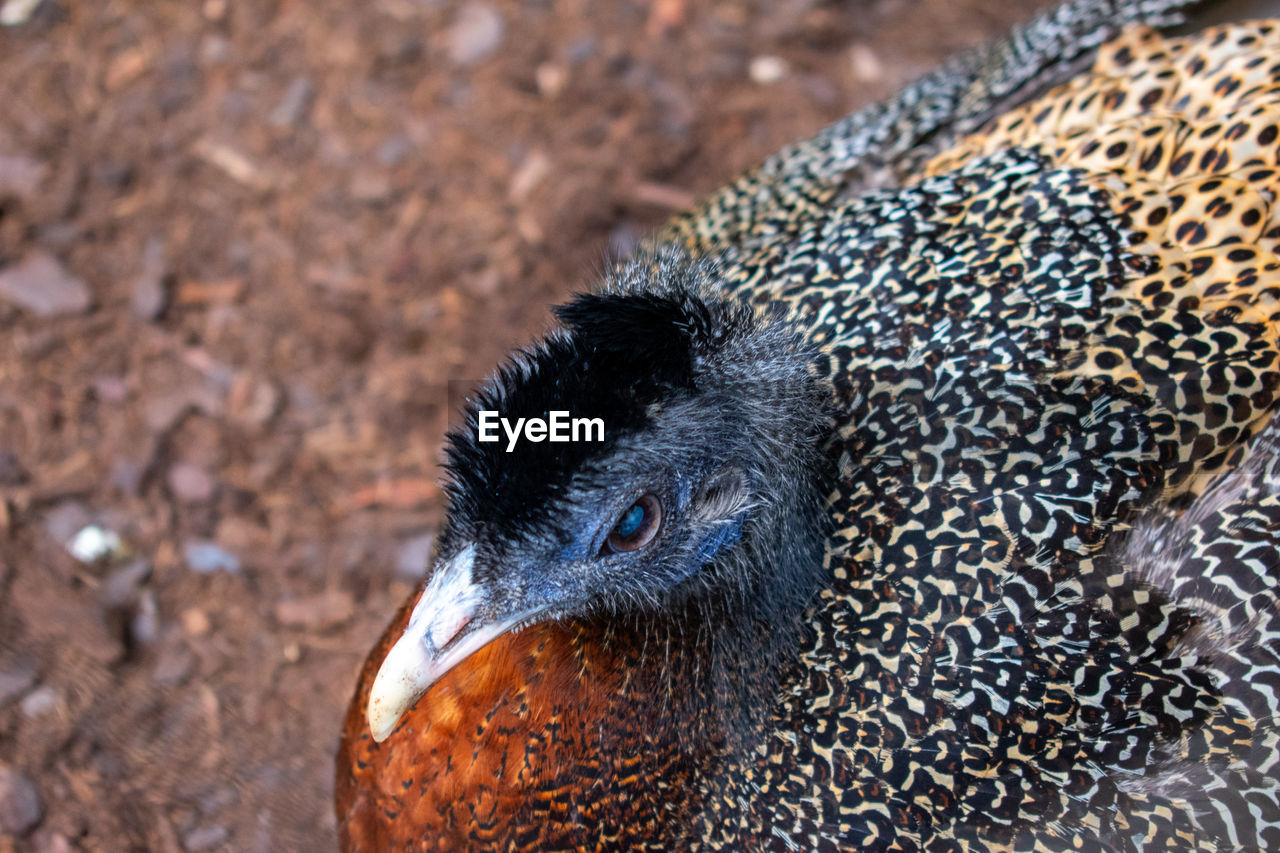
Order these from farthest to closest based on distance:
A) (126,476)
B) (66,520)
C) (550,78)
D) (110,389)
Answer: (550,78) < (110,389) < (126,476) < (66,520)

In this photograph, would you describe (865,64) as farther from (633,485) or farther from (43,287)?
(43,287)

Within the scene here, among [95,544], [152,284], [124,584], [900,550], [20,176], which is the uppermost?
[20,176]

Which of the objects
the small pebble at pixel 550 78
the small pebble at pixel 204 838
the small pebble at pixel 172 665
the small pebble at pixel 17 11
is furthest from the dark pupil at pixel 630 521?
the small pebble at pixel 17 11

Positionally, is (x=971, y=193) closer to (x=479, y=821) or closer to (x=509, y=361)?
(x=509, y=361)

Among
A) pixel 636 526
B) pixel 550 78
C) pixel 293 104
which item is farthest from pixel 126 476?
pixel 550 78

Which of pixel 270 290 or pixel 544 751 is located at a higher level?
pixel 270 290

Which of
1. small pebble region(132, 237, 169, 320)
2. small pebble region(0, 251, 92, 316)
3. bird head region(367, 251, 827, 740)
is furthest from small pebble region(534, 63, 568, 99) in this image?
bird head region(367, 251, 827, 740)

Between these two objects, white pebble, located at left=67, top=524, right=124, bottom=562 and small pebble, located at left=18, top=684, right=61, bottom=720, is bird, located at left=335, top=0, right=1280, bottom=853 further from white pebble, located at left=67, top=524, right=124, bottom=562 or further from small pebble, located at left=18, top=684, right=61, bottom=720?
white pebble, located at left=67, top=524, right=124, bottom=562
